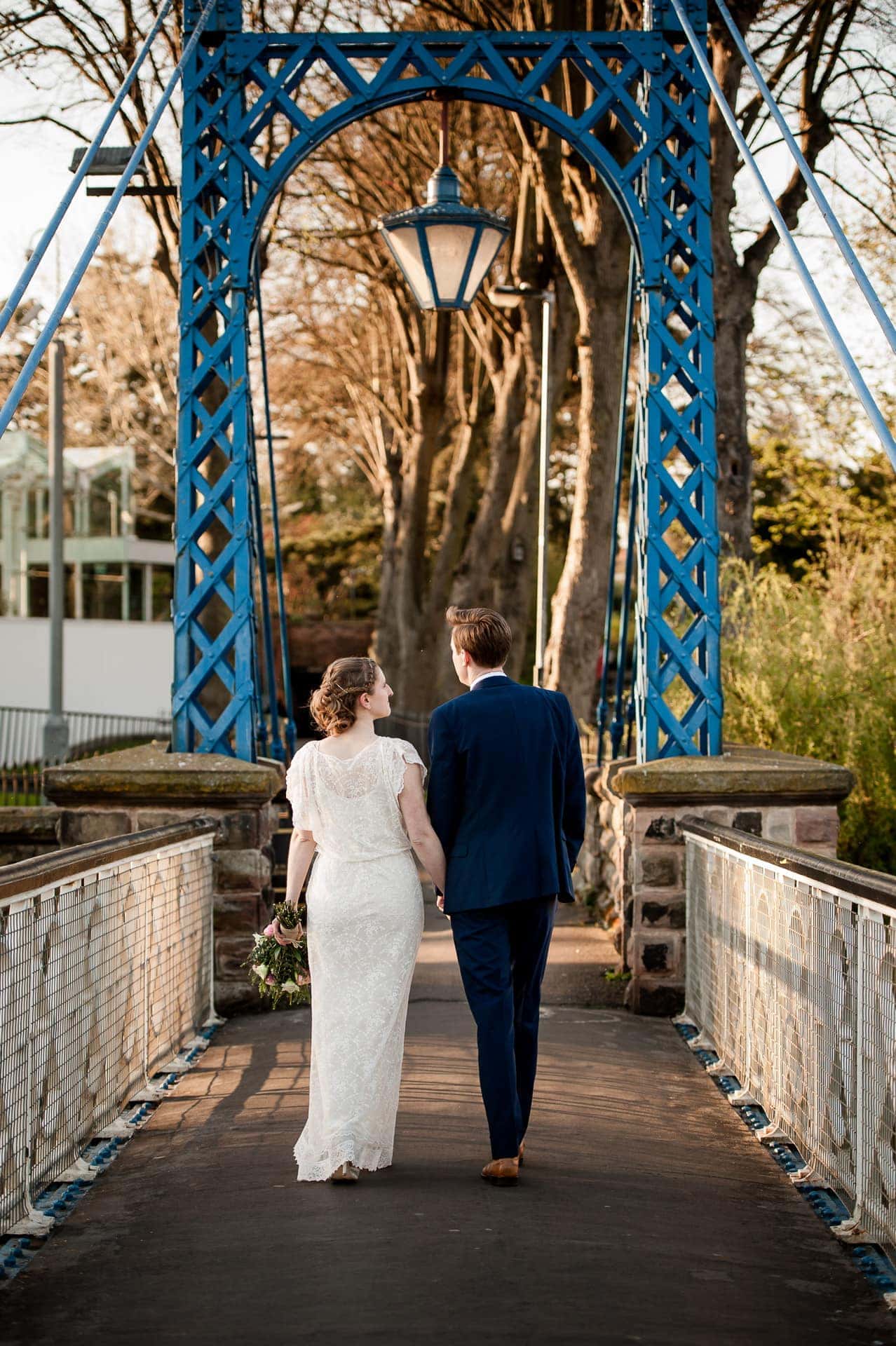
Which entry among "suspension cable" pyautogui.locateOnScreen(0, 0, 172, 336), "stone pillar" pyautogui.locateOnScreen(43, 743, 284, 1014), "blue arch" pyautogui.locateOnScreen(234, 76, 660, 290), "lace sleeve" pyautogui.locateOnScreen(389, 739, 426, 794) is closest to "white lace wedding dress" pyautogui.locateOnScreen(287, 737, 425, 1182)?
"lace sleeve" pyautogui.locateOnScreen(389, 739, 426, 794)

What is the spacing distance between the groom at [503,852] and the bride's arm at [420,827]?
0.11 ft

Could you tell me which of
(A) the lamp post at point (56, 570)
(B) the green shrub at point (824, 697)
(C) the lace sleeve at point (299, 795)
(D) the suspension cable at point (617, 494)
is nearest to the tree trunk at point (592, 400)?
(B) the green shrub at point (824, 697)

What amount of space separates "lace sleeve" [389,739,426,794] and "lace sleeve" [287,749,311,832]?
1.04 feet

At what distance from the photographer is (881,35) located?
14648mm

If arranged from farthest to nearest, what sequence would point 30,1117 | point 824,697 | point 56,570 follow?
point 56,570 < point 824,697 < point 30,1117

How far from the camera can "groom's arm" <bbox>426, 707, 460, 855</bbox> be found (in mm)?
5180

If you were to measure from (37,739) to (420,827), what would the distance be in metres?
24.7

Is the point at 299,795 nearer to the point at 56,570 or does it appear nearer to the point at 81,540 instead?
the point at 56,570

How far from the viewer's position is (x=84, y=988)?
5543mm

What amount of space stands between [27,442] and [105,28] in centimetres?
2646

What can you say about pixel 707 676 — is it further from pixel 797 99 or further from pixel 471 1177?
pixel 797 99

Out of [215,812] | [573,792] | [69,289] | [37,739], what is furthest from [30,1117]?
[37,739]

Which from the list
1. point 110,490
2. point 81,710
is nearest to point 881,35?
point 81,710

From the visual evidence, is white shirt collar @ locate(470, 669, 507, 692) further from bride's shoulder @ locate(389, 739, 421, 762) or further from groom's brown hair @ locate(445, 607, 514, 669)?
bride's shoulder @ locate(389, 739, 421, 762)
